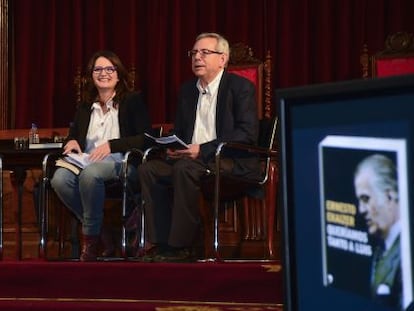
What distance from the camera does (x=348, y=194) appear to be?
0.92 metres

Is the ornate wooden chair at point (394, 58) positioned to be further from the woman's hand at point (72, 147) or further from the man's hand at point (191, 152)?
the woman's hand at point (72, 147)

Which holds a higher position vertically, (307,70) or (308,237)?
(307,70)

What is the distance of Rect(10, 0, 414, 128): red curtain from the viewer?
6.07m

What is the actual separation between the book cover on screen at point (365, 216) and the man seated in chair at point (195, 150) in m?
2.62

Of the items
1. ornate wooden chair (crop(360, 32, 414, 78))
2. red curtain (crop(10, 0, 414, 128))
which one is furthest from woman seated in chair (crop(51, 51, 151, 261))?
red curtain (crop(10, 0, 414, 128))

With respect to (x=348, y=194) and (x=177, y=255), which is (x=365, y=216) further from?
(x=177, y=255)

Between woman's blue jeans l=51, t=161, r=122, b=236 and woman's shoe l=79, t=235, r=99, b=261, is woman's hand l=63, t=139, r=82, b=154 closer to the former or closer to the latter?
woman's blue jeans l=51, t=161, r=122, b=236

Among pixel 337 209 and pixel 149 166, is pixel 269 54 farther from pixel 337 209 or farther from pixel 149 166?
pixel 337 209

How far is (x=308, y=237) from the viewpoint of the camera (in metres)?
0.98

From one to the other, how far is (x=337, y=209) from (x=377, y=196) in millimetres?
71

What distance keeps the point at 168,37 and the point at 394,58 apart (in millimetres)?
2022

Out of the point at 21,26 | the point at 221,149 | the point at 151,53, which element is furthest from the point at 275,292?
the point at 21,26

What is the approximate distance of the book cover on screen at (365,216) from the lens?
865 mm

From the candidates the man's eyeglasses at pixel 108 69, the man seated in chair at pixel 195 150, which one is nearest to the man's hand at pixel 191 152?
the man seated in chair at pixel 195 150
